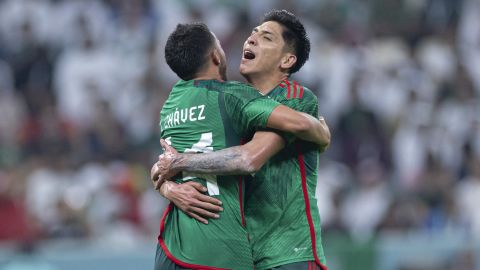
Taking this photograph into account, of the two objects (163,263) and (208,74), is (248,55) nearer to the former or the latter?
(208,74)

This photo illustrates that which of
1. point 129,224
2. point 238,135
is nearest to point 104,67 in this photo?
point 129,224

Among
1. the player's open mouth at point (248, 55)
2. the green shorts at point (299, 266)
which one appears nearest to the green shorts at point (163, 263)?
the green shorts at point (299, 266)

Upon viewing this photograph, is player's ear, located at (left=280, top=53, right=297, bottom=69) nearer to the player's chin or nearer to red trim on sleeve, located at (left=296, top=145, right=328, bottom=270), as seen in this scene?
the player's chin

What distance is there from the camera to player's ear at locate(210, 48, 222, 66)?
5.53 meters

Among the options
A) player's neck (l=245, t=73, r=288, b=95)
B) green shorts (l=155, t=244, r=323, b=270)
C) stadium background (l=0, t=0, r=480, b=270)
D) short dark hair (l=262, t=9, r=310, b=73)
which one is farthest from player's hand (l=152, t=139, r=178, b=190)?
stadium background (l=0, t=0, r=480, b=270)

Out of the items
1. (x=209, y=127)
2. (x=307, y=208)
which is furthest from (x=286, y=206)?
(x=209, y=127)

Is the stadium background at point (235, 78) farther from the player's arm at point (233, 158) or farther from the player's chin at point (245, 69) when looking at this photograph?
the player's arm at point (233, 158)

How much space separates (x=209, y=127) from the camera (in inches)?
212

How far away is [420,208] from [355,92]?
189 cm

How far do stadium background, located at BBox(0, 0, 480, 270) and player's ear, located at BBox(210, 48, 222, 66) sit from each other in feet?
18.4

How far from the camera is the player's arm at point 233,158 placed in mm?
5289

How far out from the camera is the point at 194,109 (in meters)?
5.41

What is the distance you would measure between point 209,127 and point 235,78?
728 centimetres

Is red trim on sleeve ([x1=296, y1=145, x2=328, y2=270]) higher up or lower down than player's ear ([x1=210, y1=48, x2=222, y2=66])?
lower down
